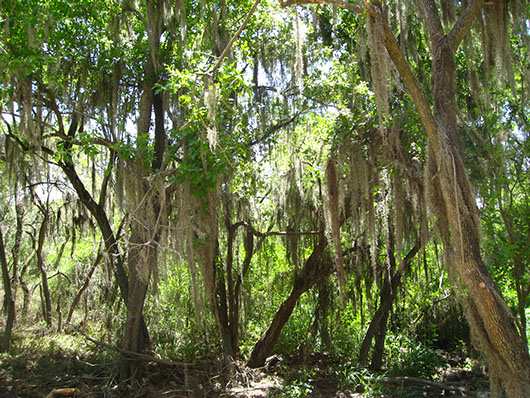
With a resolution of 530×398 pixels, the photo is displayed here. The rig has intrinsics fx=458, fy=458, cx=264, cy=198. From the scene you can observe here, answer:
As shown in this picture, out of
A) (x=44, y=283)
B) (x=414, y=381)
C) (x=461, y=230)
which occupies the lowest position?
(x=414, y=381)

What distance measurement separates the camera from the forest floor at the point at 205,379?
6.49 metres

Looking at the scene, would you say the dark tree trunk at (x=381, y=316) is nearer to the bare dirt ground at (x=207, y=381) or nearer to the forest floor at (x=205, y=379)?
the forest floor at (x=205, y=379)

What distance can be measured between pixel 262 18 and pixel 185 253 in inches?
166

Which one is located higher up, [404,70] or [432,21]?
[432,21]

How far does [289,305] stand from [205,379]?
194 cm

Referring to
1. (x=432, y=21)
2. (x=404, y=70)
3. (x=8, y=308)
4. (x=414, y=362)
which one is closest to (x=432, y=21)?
(x=432, y=21)

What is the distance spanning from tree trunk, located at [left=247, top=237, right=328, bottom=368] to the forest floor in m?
0.27

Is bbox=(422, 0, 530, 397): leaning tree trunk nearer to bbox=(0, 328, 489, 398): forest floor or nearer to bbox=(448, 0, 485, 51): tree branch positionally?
bbox=(448, 0, 485, 51): tree branch

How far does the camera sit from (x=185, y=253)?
6.15 metres

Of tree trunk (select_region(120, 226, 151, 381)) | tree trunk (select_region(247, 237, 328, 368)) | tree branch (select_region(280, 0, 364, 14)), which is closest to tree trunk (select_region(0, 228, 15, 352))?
tree trunk (select_region(120, 226, 151, 381))

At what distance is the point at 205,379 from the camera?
7.19 meters

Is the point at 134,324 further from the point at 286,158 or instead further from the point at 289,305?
the point at 286,158

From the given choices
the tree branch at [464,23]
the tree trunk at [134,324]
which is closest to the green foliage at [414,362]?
the tree trunk at [134,324]

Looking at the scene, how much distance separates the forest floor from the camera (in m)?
6.49
